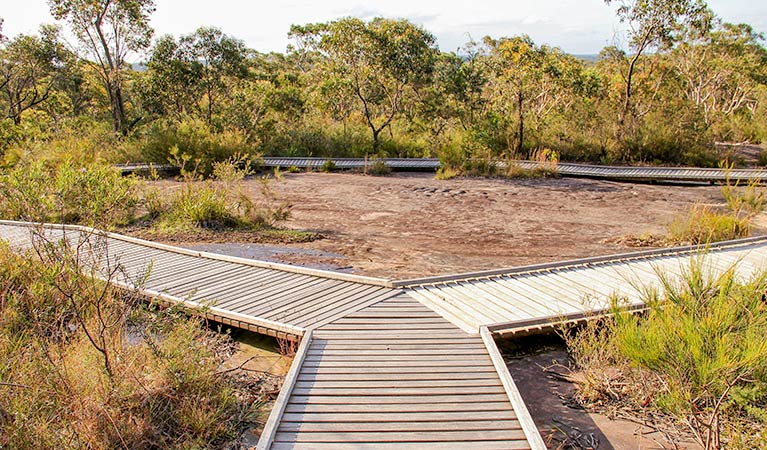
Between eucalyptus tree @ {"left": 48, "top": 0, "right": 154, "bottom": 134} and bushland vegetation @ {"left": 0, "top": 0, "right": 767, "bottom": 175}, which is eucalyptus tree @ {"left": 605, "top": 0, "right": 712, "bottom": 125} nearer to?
bushland vegetation @ {"left": 0, "top": 0, "right": 767, "bottom": 175}

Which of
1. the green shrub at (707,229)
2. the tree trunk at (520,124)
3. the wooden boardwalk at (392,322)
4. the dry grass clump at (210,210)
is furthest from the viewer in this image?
the tree trunk at (520,124)

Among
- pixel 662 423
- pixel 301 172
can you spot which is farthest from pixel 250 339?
pixel 301 172

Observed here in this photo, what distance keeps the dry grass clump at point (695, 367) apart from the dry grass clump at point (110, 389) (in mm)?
2557

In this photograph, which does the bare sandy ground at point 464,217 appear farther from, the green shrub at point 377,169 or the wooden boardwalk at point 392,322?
the wooden boardwalk at point 392,322

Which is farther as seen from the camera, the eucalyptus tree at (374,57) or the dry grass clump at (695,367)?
the eucalyptus tree at (374,57)

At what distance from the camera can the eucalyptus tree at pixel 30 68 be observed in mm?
14492

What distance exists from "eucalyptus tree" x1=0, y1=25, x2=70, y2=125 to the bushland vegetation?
0.12 ft

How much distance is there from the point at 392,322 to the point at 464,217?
4883mm

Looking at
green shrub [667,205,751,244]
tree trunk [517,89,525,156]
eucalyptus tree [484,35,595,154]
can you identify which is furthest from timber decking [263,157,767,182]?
green shrub [667,205,751,244]

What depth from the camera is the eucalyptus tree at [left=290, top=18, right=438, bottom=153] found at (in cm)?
1389

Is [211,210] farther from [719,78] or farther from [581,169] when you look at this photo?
[719,78]

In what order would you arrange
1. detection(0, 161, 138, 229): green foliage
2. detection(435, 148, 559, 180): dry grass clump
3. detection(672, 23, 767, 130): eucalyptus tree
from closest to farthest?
1. detection(0, 161, 138, 229): green foliage
2. detection(435, 148, 559, 180): dry grass clump
3. detection(672, 23, 767, 130): eucalyptus tree

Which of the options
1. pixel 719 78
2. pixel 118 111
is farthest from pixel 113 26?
pixel 719 78

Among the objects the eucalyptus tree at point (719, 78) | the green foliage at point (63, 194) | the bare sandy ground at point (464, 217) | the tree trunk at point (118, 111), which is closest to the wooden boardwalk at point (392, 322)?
the green foliage at point (63, 194)
